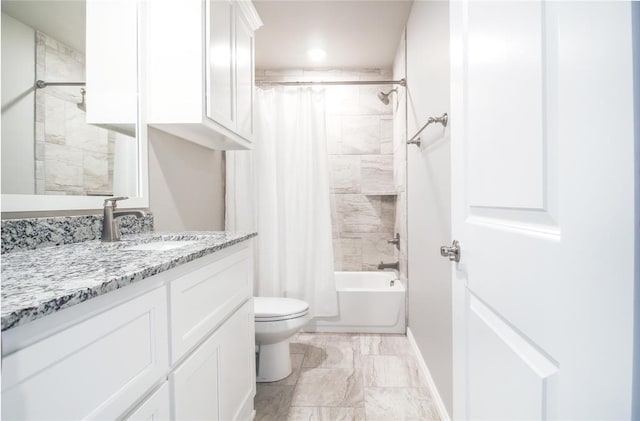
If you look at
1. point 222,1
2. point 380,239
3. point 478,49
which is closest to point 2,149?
point 222,1

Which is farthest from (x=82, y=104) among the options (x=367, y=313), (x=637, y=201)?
(x=367, y=313)

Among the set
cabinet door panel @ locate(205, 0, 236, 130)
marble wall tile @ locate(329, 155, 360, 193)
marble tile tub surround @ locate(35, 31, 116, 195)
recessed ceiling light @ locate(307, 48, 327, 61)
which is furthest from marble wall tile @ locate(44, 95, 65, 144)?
marble wall tile @ locate(329, 155, 360, 193)

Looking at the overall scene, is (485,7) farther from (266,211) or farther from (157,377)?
(266,211)

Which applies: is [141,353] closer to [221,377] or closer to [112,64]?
[221,377]

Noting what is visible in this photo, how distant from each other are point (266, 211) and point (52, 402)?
85.6 inches

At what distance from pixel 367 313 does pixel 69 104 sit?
93.2 inches

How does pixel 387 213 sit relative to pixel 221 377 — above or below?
above

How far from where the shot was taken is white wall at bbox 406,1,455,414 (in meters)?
1.56

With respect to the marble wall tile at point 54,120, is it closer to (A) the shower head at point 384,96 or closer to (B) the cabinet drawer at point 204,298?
(B) the cabinet drawer at point 204,298

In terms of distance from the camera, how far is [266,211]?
2.65 m

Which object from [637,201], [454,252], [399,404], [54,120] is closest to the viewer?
[637,201]

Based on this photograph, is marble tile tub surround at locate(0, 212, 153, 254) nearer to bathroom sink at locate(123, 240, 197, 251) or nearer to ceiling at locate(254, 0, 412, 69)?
bathroom sink at locate(123, 240, 197, 251)

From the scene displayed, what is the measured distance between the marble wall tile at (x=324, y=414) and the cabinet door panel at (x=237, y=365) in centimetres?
26

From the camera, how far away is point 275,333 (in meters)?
1.91
